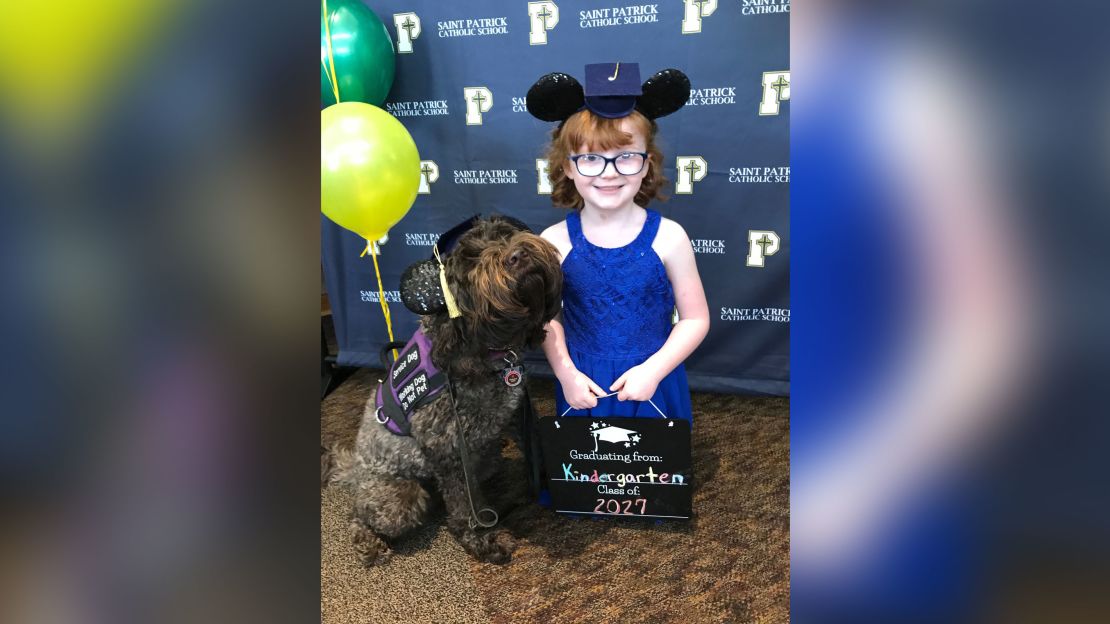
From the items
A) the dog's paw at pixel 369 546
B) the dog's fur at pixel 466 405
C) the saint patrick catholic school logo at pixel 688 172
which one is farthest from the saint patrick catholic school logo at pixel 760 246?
the dog's paw at pixel 369 546

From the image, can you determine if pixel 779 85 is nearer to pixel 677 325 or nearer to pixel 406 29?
pixel 677 325

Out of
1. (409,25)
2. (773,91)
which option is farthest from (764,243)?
(409,25)

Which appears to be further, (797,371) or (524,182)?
(524,182)

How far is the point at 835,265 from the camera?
1.05ft

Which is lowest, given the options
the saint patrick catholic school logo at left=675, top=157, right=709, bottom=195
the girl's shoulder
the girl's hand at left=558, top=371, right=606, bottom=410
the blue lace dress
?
the girl's hand at left=558, top=371, right=606, bottom=410

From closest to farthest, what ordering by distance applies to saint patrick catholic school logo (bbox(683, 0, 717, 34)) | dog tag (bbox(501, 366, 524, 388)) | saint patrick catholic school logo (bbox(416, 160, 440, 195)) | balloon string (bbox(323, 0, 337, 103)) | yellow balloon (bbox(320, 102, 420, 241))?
dog tag (bbox(501, 366, 524, 388)) → yellow balloon (bbox(320, 102, 420, 241)) → balloon string (bbox(323, 0, 337, 103)) → saint patrick catholic school logo (bbox(683, 0, 717, 34)) → saint patrick catholic school logo (bbox(416, 160, 440, 195))

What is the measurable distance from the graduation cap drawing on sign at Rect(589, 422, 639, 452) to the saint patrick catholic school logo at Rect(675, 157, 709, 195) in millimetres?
1212

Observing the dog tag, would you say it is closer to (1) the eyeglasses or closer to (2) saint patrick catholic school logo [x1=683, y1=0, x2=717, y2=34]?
(1) the eyeglasses

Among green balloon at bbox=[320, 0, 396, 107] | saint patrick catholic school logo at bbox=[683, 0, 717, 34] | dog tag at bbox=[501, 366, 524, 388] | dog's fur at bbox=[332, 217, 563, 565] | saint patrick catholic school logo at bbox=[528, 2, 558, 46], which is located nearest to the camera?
dog's fur at bbox=[332, 217, 563, 565]

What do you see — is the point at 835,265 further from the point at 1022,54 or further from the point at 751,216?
the point at 751,216

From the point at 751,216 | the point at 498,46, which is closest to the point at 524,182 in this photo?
the point at 498,46

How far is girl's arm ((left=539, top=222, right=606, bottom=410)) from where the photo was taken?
175 cm

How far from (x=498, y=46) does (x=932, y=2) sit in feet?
8.11

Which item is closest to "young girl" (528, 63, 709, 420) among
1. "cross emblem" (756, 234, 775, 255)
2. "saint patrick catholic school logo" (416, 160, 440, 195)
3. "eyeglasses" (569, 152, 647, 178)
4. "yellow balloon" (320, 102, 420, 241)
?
"eyeglasses" (569, 152, 647, 178)
